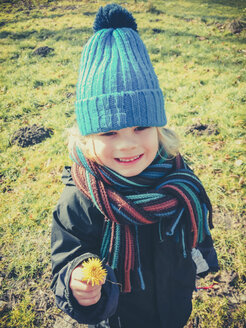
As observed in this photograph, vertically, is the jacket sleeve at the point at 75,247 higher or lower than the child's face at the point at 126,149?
lower

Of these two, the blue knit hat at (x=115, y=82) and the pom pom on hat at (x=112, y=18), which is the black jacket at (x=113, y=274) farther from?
the pom pom on hat at (x=112, y=18)

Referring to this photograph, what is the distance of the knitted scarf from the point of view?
1.31m

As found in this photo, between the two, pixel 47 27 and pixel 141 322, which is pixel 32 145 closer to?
pixel 141 322

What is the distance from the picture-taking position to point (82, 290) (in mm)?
1103

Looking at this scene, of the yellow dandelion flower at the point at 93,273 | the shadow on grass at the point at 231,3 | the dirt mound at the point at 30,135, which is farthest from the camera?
the shadow on grass at the point at 231,3

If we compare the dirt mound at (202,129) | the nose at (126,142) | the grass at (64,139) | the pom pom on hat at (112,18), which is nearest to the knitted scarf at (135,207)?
the nose at (126,142)

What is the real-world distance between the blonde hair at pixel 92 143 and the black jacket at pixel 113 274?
25 centimetres

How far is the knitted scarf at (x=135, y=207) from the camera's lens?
131 centimetres

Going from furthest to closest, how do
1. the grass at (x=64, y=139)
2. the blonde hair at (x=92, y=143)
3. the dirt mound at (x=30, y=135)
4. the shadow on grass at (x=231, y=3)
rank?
1. the shadow on grass at (x=231, y=3)
2. the dirt mound at (x=30, y=135)
3. the grass at (x=64, y=139)
4. the blonde hair at (x=92, y=143)

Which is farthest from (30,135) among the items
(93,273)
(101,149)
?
(93,273)

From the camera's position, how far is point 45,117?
4879 millimetres

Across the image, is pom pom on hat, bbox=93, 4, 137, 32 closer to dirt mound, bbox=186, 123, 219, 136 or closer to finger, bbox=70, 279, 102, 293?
finger, bbox=70, 279, 102, 293

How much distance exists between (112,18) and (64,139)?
312cm

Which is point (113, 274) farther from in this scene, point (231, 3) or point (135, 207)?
point (231, 3)
